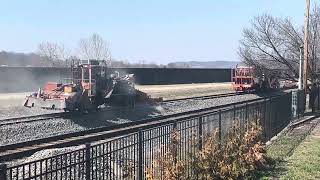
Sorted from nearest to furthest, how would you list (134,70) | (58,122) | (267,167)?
(267,167), (58,122), (134,70)

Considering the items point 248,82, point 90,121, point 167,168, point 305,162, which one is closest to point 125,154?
point 167,168

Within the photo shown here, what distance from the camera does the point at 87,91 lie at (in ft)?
91.7

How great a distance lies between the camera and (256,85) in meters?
48.6

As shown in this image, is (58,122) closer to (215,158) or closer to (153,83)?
(215,158)

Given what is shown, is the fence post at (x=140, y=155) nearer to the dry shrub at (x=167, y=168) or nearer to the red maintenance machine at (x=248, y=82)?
the dry shrub at (x=167, y=168)

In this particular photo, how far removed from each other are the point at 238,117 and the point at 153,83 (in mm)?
51002

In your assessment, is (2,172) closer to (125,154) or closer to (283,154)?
(125,154)

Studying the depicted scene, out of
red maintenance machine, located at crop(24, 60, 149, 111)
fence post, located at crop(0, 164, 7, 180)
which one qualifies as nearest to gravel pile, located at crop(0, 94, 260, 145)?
red maintenance machine, located at crop(24, 60, 149, 111)

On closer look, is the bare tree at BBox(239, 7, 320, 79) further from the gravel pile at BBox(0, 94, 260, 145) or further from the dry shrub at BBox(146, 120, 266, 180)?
the dry shrub at BBox(146, 120, 266, 180)

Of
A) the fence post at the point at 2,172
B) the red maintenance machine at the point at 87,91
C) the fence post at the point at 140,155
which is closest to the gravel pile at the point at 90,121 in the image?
the red maintenance machine at the point at 87,91

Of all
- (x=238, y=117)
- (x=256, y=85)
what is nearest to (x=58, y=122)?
(x=238, y=117)

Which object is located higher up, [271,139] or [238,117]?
[238,117]

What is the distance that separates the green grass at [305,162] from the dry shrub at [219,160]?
715mm

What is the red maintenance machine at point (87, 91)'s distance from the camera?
26.3 meters
